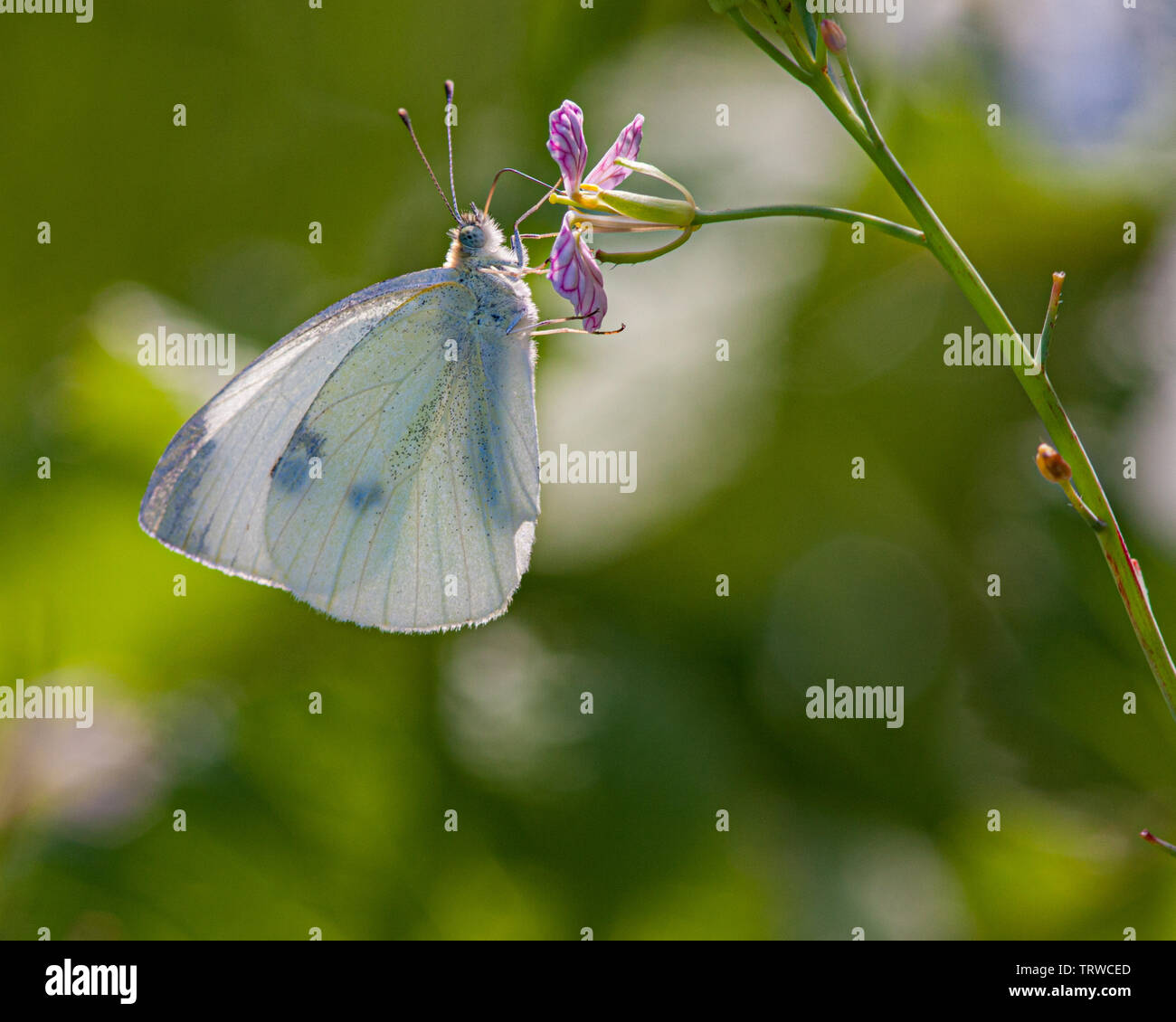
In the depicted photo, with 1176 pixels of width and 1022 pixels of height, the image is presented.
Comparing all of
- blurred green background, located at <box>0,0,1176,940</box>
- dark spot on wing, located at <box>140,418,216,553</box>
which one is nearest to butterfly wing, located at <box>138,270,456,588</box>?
dark spot on wing, located at <box>140,418,216,553</box>

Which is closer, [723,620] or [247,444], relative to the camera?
[247,444]

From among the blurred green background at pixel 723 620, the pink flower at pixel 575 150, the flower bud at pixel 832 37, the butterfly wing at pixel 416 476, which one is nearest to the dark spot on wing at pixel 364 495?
the butterfly wing at pixel 416 476

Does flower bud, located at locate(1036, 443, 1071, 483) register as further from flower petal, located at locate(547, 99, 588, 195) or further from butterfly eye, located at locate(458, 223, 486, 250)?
→ butterfly eye, located at locate(458, 223, 486, 250)

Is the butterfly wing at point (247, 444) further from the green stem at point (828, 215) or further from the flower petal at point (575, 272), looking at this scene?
the green stem at point (828, 215)

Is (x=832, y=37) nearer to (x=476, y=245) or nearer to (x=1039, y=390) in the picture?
(x=1039, y=390)

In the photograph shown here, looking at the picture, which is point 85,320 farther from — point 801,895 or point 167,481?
point 801,895

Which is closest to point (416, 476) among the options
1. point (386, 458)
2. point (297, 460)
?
point (386, 458)

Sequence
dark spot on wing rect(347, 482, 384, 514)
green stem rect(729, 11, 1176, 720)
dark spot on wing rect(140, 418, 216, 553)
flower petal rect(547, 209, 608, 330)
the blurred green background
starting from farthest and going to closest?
the blurred green background
dark spot on wing rect(347, 482, 384, 514)
dark spot on wing rect(140, 418, 216, 553)
flower petal rect(547, 209, 608, 330)
green stem rect(729, 11, 1176, 720)
